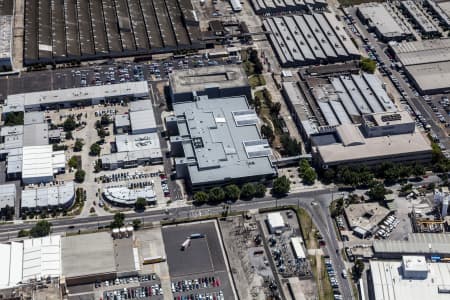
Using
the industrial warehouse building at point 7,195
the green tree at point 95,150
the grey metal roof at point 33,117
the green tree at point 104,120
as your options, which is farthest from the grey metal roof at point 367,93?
the industrial warehouse building at point 7,195

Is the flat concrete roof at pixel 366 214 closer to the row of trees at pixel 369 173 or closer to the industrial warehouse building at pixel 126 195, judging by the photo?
the row of trees at pixel 369 173

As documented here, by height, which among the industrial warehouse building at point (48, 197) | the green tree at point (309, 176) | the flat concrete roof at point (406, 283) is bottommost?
the flat concrete roof at point (406, 283)

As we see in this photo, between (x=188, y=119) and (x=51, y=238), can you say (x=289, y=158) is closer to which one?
(x=188, y=119)

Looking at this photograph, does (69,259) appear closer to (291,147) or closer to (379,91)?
(291,147)

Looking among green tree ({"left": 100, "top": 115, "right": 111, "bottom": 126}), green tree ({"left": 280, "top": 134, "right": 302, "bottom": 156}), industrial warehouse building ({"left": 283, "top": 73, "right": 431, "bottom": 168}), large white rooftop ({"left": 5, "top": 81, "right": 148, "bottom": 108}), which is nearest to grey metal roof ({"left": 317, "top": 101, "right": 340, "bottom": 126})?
industrial warehouse building ({"left": 283, "top": 73, "right": 431, "bottom": 168})

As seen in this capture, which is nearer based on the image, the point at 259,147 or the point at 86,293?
the point at 86,293

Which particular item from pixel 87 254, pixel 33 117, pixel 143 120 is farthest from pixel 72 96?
pixel 87 254

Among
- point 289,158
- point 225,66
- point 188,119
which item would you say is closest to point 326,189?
point 289,158
